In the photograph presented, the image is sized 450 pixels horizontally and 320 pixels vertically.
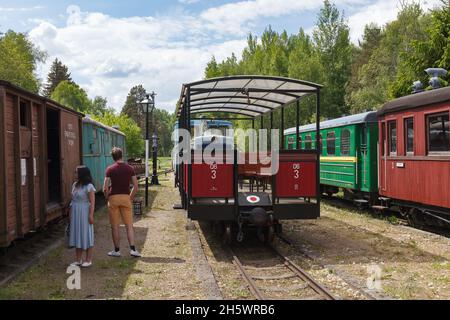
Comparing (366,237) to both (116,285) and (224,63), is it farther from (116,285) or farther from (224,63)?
(224,63)

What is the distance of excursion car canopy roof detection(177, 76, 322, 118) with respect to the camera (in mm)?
10156

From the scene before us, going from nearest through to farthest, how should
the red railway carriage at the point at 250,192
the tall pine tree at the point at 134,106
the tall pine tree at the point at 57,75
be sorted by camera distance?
the red railway carriage at the point at 250,192 < the tall pine tree at the point at 57,75 < the tall pine tree at the point at 134,106

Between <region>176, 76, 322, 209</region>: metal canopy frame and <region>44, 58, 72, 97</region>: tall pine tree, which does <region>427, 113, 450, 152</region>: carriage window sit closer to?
<region>176, 76, 322, 209</region>: metal canopy frame

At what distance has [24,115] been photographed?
358 inches

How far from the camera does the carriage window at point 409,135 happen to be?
1177cm

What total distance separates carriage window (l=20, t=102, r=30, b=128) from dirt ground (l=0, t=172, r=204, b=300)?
7.67ft

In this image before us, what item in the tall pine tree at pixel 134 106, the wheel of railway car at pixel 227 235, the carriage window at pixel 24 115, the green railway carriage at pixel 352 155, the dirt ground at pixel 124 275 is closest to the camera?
the dirt ground at pixel 124 275

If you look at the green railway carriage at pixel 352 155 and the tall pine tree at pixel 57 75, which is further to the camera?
the tall pine tree at pixel 57 75

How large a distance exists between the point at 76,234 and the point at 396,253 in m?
5.64

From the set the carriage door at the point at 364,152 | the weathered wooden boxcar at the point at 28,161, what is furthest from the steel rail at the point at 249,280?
the carriage door at the point at 364,152

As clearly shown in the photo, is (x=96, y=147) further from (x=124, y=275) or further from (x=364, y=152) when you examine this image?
(x=124, y=275)

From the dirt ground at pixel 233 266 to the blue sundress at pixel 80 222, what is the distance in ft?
1.52

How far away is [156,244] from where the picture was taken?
10781 mm

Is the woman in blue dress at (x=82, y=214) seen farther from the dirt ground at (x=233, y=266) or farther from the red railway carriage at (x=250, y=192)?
the red railway carriage at (x=250, y=192)
